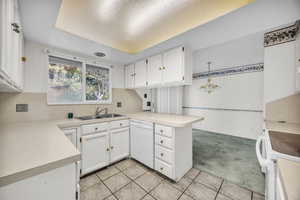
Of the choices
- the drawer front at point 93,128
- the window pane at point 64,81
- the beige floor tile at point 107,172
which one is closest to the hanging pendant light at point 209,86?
the drawer front at point 93,128

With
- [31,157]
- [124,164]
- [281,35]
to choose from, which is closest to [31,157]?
[31,157]

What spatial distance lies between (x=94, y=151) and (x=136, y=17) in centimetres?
203

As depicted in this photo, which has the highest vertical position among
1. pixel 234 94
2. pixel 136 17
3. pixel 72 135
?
pixel 136 17

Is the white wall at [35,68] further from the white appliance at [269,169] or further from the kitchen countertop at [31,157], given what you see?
the white appliance at [269,169]

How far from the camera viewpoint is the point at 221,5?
1192 mm

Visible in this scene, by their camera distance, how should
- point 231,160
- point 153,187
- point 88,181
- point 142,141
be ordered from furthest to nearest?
point 231,160
point 142,141
point 88,181
point 153,187

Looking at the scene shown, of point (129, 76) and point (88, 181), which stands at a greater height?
point (129, 76)

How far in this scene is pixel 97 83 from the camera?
2.47 metres

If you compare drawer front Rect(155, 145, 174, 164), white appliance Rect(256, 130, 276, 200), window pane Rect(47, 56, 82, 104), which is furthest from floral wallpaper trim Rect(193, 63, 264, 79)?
window pane Rect(47, 56, 82, 104)

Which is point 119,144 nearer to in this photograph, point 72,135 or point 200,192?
point 72,135

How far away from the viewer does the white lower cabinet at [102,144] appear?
170 cm

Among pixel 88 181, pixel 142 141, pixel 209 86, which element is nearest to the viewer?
pixel 88 181

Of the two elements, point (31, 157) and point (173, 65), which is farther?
point (173, 65)

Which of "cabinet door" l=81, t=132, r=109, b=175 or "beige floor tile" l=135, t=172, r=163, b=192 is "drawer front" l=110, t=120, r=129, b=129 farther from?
"beige floor tile" l=135, t=172, r=163, b=192
